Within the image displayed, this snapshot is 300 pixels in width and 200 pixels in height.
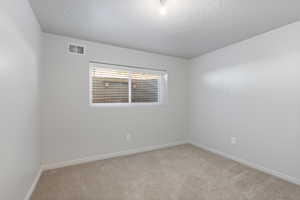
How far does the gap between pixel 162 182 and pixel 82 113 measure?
A: 5.90 feet

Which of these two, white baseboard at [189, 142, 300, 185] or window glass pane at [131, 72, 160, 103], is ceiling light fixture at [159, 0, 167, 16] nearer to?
window glass pane at [131, 72, 160, 103]

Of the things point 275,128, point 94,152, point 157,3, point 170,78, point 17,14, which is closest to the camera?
point 17,14

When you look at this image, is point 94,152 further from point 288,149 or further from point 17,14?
point 288,149

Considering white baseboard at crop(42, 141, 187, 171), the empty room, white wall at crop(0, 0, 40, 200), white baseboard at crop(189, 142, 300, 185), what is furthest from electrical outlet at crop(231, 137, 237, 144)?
white wall at crop(0, 0, 40, 200)

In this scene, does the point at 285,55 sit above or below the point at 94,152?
above

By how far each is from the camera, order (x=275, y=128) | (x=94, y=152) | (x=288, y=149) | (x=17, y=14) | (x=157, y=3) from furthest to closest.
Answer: (x=94, y=152) → (x=275, y=128) → (x=288, y=149) → (x=157, y=3) → (x=17, y=14)

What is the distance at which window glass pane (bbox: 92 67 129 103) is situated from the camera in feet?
9.20

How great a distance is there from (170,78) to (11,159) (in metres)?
3.11

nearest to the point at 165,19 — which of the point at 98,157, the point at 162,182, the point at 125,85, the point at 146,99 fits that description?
the point at 125,85

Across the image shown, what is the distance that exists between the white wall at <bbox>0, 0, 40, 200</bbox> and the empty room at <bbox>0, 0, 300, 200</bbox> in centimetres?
2

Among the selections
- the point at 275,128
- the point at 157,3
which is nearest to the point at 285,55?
the point at 275,128

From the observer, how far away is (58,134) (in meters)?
2.42

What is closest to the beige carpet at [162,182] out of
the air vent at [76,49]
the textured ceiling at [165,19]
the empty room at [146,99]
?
the empty room at [146,99]

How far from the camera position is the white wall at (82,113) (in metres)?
2.37
